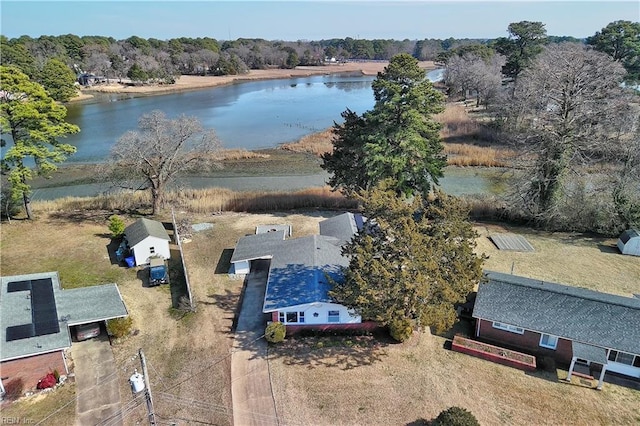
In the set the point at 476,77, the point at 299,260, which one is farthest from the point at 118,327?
the point at 476,77

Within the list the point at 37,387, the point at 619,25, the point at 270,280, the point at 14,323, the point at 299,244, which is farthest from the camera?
the point at 619,25

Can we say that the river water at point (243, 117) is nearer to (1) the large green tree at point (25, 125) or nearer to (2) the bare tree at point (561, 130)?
(2) the bare tree at point (561, 130)

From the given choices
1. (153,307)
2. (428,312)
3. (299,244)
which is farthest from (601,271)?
(153,307)

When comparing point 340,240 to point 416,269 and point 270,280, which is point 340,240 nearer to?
point 270,280

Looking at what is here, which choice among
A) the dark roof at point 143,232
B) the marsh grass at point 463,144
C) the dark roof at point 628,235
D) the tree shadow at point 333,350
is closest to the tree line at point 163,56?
the marsh grass at point 463,144

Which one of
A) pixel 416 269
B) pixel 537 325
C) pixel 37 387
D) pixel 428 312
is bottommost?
pixel 37 387

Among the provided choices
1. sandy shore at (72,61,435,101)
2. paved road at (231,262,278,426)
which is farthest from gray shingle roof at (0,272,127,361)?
sandy shore at (72,61,435,101)
